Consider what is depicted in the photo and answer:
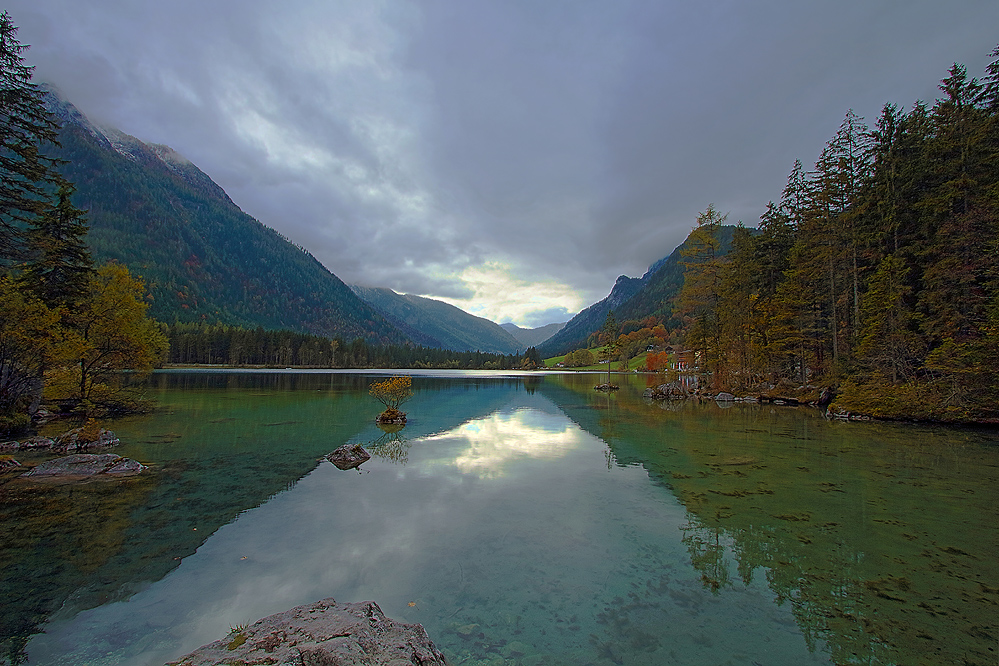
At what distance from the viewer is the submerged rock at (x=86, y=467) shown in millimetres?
15047

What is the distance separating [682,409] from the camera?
4078cm

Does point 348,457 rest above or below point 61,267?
below

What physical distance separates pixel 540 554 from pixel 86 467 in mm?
17576

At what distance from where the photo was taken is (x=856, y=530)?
10.8 m

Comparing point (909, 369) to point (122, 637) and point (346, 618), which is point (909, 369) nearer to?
point (346, 618)

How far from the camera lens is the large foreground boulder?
4.33m

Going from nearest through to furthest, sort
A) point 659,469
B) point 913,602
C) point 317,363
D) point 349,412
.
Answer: point 913,602
point 659,469
point 349,412
point 317,363

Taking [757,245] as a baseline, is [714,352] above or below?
below

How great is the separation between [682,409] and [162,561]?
40873 millimetres

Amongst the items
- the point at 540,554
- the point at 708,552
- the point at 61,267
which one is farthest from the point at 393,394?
the point at 708,552

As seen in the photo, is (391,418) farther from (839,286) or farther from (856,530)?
(839,286)

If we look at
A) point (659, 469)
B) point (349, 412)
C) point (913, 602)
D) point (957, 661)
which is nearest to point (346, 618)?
point (957, 661)

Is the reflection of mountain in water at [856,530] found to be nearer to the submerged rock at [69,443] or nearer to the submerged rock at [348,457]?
the submerged rock at [348,457]

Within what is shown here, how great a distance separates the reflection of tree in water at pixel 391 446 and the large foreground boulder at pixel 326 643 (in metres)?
13.6
